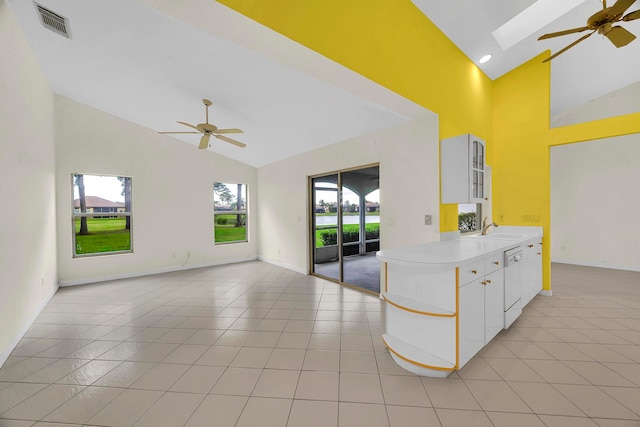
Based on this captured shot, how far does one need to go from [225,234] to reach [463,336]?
5.77 metres

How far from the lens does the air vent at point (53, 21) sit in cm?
241

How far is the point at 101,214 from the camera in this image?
4734 mm

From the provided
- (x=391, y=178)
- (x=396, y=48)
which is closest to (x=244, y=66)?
(x=396, y=48)

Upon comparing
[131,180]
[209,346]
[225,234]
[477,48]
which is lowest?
[209,346]

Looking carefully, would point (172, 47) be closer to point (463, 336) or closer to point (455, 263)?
point (455, 263)

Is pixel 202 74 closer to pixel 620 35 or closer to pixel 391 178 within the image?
pixel 391 178

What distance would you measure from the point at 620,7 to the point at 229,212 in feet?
22.3

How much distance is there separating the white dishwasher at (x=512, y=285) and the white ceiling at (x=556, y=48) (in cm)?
257

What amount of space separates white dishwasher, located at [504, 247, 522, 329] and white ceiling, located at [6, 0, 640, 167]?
1.92 meters

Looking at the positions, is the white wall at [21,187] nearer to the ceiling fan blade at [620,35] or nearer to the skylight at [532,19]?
the skylight at [532,19]

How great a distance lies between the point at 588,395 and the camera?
170cm

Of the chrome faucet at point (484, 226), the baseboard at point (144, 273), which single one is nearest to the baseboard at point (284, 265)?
the baseboard at point (144, 273)

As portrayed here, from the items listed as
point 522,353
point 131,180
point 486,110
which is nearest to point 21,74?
point 131,180

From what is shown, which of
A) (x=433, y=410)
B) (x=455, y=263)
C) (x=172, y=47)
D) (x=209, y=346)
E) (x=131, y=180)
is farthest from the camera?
(x=131, y=180)
